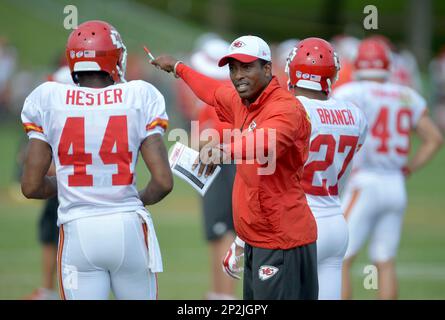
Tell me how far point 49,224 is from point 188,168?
315cm

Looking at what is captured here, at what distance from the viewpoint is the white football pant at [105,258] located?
5148mm

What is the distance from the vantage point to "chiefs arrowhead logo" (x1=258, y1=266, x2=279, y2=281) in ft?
17.9

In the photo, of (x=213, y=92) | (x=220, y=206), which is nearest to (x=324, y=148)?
(x=213, y=92)

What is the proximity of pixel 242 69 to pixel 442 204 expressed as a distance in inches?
417

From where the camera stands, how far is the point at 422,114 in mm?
8367

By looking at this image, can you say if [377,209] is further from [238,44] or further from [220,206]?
[238,44]

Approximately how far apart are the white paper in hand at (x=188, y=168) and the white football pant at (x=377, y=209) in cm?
307

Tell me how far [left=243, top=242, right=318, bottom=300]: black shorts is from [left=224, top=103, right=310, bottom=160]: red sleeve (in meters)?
0.67

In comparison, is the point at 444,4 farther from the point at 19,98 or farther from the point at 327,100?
the point at 327,100

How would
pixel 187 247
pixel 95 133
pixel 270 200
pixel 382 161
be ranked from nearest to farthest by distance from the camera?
pixel 95 133
pixel 270 200
pixel 382 161
pixel 187 247

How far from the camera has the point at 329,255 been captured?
6168 millimetres

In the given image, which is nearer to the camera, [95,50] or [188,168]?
[95,50]

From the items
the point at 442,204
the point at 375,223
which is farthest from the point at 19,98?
the point at 375,223

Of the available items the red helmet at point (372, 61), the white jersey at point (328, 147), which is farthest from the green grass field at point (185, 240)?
the white jersey at point (328, 147)
